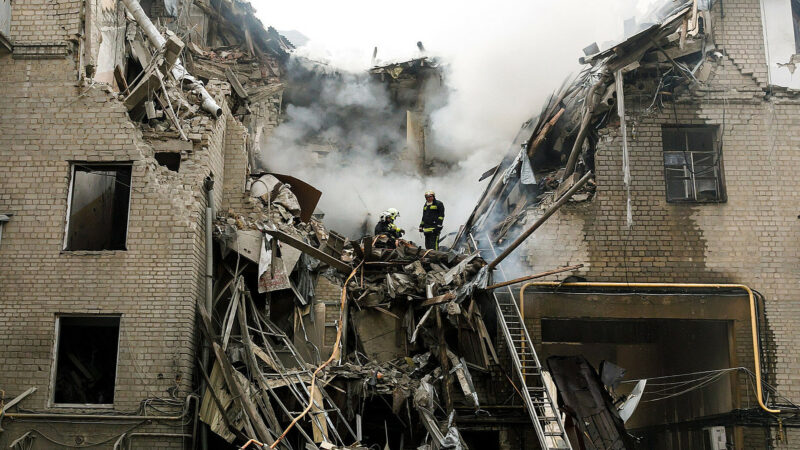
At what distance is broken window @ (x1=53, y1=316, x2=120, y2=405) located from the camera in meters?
10.8

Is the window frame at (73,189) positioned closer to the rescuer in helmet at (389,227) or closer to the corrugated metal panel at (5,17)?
the corrugated metal panel at (5,17)

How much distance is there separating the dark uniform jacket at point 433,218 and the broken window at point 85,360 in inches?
256

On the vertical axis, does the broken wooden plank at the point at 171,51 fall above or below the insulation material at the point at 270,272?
above

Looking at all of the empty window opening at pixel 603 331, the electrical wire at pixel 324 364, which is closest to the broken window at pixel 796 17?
the empty window opening at pixel 603 331

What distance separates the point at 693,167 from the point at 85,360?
34.4 feet

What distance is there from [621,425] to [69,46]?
33.2ft

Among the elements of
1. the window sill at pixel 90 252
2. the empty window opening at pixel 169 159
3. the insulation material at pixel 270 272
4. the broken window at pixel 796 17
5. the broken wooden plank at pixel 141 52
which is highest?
the broken window at pixel 796 17

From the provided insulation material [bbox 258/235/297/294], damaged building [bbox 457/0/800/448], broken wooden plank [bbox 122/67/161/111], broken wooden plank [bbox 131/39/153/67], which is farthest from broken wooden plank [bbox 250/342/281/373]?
broken wooden plank [bbox 131/39/153/67]

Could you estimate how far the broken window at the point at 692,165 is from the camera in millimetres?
12859

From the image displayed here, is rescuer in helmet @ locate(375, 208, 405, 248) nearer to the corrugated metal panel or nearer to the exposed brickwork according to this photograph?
the exposed brickwork

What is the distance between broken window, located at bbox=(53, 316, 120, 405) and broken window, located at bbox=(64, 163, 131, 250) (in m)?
1.21

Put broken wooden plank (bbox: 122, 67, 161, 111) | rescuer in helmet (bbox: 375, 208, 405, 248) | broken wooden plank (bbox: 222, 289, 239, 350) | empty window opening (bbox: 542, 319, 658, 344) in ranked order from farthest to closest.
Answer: empty window opening (bbox: 542, 319, 658, 344)
rescuer in helmet (bbox: 375, 208, 405, 248)
broken wooden plank (bbox: 122, 67, 161, 111)
broken wooden plank (bbox: 222, 289, 239, 350)

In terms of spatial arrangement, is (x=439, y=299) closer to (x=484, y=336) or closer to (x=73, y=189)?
(x=484, y=336)

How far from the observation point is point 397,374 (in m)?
11.6
